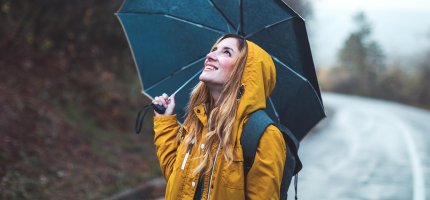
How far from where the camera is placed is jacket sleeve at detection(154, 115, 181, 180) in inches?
119

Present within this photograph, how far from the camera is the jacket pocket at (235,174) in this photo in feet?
8.48

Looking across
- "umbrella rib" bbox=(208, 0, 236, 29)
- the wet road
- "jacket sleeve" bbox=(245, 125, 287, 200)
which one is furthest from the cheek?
the wet road

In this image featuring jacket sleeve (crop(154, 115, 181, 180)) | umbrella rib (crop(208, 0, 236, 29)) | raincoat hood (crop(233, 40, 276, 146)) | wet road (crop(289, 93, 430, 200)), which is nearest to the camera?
raincoat hood (crop(233, 40, 276, 146))

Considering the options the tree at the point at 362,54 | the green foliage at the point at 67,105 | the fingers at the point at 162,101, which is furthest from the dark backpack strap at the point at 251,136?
the tree at the point at 362,54

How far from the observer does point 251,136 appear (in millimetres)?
2617

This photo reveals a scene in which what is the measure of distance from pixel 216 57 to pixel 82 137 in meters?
7.11

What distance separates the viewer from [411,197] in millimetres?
8562

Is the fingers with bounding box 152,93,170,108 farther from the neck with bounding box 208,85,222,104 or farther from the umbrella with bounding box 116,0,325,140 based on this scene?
the umbrella with bounding box 116,0,325,140

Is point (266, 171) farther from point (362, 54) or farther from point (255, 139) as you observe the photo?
point (362, 54)

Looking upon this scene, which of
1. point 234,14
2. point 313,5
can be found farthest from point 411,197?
point 313,5

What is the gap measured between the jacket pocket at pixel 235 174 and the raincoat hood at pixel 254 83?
0.11 m

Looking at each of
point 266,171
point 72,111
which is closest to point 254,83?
point 266,171

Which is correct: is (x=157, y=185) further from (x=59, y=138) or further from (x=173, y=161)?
(x=173, y=161)

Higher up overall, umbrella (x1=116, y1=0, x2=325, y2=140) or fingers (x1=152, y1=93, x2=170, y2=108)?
umbrella (x1=116, y1=0, x2=325, y2=140)
